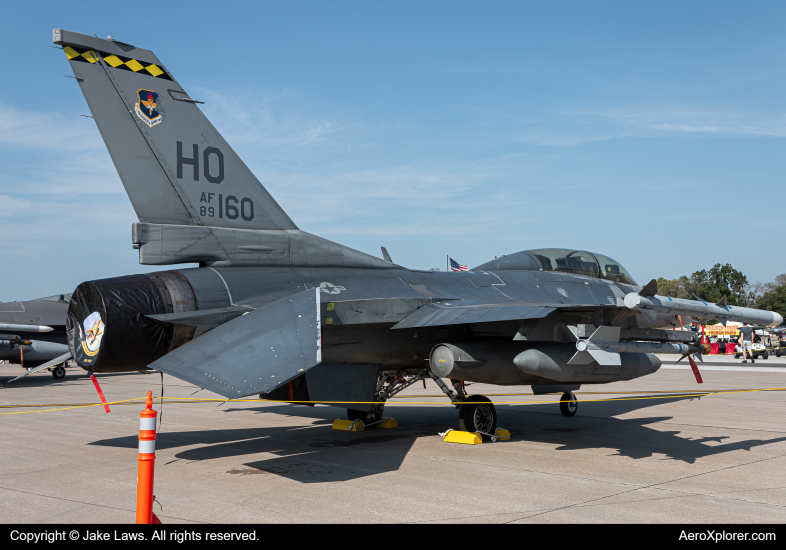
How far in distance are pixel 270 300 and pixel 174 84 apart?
3560mm

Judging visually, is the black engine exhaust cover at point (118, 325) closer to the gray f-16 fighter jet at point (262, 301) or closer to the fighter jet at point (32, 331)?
the gray f-16 fighter jet at point (262, 301)

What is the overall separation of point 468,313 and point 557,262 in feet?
14.9

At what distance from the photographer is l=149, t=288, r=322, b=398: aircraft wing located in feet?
19.7

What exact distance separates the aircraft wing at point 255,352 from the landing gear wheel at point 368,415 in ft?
14.5

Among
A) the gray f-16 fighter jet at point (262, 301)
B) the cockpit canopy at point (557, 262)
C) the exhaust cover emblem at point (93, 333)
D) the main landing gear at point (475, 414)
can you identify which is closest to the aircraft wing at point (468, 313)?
the gray f-16 fighter jet at point (262, 301)

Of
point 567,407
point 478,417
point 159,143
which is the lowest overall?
point 567,407

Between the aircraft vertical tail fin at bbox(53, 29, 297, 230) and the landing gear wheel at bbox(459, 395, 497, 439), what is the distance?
419 cm

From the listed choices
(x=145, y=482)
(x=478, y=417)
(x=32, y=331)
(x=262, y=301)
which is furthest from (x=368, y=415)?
(x=32, y=331)

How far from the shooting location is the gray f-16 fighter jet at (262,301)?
298 inches

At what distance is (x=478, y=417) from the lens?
9938 mm

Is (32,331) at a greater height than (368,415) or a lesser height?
greater

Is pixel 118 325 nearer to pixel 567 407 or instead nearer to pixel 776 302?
pixel 567 407
